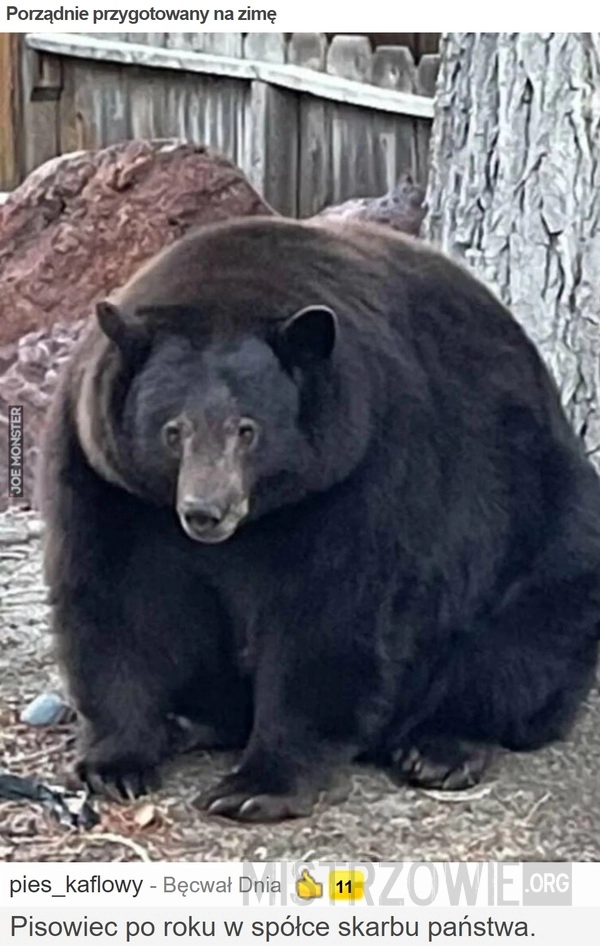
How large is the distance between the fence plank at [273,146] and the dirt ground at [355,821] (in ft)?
5.29

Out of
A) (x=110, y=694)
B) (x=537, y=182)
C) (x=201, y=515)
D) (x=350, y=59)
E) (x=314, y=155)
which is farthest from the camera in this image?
(x=314, y=155)

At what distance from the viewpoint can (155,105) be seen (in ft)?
13.1

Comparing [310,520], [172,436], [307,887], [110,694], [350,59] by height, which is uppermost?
[350,59]

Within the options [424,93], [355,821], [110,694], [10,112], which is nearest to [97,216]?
[10,112]

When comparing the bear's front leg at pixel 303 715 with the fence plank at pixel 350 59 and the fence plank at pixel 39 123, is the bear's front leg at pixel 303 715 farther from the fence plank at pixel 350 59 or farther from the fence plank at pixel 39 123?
the fence plank at pixel 39 123

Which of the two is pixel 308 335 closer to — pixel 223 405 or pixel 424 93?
pixel 223 405

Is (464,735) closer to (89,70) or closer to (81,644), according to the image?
(81,644)

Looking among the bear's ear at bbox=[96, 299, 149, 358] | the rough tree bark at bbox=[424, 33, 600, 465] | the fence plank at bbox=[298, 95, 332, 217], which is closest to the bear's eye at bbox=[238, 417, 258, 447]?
the bear's ear at bbox=[96, 299, 149, 358]

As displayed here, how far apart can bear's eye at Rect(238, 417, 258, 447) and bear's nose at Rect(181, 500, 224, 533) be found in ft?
0.33

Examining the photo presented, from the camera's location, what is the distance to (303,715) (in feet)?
8.14

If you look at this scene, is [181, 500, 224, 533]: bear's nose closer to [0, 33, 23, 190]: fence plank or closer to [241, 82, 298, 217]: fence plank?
[0, 33, 23, 190]: fence plank

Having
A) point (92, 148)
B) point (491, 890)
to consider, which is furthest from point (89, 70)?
point (491, 890)

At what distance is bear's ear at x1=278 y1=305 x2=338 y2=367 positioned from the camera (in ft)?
7.56

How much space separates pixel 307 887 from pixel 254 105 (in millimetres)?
2022
